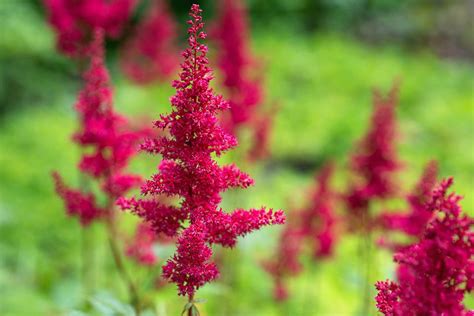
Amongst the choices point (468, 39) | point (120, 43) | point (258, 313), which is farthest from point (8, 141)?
point (468, 39)

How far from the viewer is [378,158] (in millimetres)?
3340

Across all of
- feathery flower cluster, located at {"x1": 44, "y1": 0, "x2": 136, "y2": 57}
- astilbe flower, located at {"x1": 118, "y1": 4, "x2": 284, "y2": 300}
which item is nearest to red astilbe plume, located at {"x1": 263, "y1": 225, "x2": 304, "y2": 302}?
feathery flower cluster, located at {"x1": 44, "y1": 0, "x2": 136, "y2": 57}

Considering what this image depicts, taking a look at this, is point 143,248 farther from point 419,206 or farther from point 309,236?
point 419,206

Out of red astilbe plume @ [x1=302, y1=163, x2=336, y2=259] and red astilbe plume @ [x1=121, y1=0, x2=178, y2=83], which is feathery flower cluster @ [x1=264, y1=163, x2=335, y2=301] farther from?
red astilbe plume @ [x1=121, y1=0, x2=178, y2=83]

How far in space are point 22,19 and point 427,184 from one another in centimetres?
914

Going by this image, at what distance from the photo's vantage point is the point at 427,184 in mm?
2693

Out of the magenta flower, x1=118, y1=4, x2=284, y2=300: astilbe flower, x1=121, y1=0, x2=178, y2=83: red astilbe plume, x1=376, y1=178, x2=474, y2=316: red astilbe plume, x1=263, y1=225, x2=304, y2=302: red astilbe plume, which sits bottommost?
x1=376, y1=178, x2=474, y2=316: red astilbe plume

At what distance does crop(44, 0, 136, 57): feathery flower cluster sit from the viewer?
396 cm

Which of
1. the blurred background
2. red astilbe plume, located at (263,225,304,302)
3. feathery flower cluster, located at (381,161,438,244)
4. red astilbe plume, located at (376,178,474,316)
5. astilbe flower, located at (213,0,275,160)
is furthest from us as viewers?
A: the blurred background

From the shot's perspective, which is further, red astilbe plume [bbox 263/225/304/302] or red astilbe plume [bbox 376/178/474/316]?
red astilbe plume [bbox 263/225/304/302]

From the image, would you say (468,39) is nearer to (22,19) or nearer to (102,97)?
(22,19)

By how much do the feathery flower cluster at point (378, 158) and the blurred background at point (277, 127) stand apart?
86 centimetres

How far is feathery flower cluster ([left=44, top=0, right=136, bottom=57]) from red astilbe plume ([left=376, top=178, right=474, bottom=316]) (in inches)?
113

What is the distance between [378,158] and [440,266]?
181cm
